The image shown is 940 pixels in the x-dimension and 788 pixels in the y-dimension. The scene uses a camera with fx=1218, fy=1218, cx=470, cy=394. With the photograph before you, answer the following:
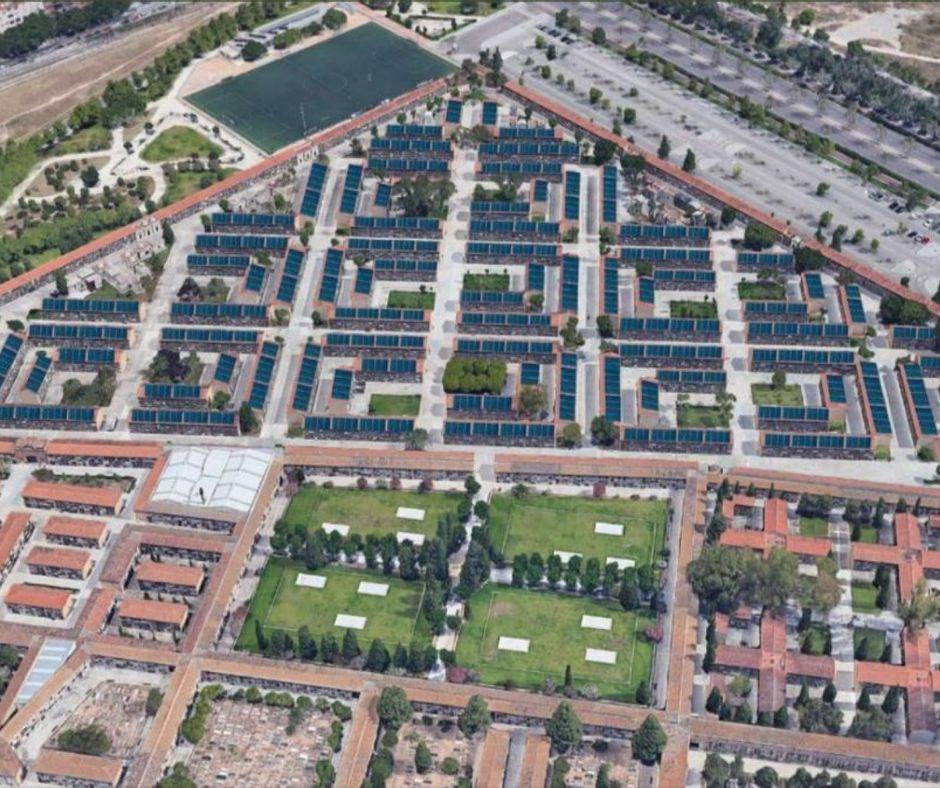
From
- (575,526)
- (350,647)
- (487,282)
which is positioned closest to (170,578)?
(350,647)

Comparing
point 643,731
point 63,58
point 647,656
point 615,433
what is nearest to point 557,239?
point 615,433

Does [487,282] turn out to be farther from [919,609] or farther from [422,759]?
[422,759]

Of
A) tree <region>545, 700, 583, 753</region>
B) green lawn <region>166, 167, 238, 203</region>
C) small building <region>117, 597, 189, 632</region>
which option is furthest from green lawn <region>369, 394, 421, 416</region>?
green lawn <region>166, 167, 238, 203</region>

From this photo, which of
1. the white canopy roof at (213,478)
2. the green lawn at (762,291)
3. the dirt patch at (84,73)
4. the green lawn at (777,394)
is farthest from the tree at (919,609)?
the dirt patch at (84,73)

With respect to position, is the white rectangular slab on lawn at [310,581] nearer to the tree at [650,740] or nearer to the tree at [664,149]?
the tree at [650,740]

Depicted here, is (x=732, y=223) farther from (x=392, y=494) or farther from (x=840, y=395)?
(x=392, y=494)

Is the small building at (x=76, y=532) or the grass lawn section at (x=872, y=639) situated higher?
the grass lawn section at (x=872, y=639)

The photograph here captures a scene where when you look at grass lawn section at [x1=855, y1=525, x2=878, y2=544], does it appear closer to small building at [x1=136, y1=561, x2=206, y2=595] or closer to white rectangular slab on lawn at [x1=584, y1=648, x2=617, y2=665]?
white rectangular slab on lawn at [x1=584, y1=648, x2=617, y2=665]
